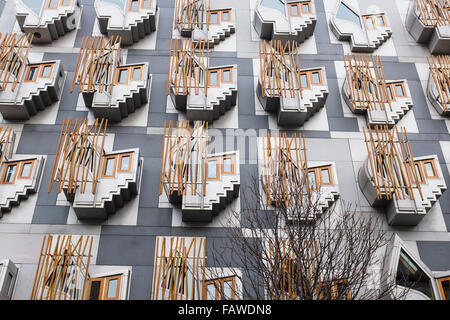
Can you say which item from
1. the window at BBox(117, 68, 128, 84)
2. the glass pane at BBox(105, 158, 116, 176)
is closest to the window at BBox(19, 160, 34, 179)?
the glass pane at BBox(105, 158, 116, 176)

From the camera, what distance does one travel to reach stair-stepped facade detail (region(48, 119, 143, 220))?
1777 cm

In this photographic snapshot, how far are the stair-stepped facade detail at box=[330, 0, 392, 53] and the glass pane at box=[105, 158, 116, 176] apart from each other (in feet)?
43.4

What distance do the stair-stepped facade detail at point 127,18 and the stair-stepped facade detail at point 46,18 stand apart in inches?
57.4

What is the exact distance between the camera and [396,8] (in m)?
26.0

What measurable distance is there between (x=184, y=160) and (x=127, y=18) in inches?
359

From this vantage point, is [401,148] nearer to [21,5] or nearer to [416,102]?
[416,102]

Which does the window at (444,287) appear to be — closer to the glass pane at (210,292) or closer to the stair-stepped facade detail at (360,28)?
the glass pane at (210,292)

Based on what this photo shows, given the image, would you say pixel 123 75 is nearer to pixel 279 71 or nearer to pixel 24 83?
pixel 24 83

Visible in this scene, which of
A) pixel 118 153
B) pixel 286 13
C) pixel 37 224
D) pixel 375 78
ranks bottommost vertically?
pixel 37 224

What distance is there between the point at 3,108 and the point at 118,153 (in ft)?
18.7

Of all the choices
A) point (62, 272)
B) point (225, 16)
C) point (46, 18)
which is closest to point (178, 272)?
point (62, 272)

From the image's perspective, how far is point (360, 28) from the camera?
24375 mm

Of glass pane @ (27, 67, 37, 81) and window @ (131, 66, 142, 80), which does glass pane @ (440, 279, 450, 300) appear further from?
glass pane @ (27, 67, 37, 81)
